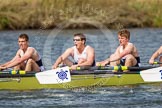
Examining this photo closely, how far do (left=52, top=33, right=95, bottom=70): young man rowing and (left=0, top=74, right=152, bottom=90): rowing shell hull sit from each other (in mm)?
421

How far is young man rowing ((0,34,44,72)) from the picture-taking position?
18172mm

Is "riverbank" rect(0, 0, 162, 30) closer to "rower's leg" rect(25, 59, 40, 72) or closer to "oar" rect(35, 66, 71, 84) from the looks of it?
"rower's leg" rect(25, 59, 40, 72)

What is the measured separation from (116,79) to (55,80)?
1.68 metres

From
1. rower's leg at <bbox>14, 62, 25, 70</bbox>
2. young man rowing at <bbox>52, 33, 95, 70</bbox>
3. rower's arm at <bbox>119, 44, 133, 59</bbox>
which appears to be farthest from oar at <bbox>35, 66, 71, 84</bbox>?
rower's arm at <bbox>119, 44, 133, 59</bbox>

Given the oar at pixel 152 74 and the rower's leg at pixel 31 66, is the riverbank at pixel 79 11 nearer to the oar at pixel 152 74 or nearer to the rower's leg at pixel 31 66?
the rower's leg at pixel 31 66

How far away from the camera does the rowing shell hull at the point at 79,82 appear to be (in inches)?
706

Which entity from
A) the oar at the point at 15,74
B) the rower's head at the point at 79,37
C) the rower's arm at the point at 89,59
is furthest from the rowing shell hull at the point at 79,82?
the rower's head at the point at 79,37

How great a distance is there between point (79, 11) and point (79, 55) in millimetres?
18812

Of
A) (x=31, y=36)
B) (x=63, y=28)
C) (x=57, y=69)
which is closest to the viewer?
(x=57, y=69)

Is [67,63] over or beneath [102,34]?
beneath

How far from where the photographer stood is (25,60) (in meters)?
18.4

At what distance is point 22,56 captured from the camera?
18.3 meters

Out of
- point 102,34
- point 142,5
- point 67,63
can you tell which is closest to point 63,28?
point 102,34

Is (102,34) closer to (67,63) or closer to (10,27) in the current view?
(10,27)
